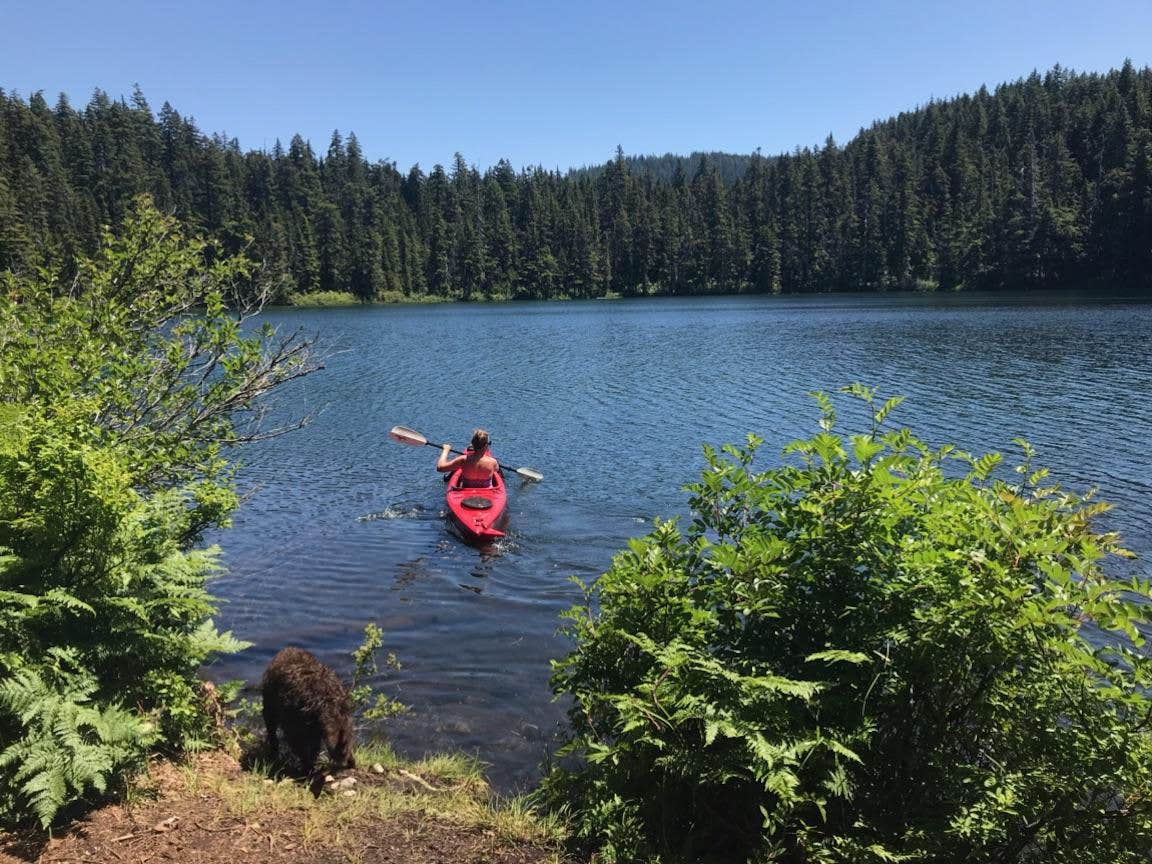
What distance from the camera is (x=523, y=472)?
17.2 metres

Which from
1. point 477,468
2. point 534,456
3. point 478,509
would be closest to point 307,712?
point 478,509

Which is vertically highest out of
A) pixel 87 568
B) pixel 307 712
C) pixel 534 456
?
pixel 87 568

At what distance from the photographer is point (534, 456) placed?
68.4 ft

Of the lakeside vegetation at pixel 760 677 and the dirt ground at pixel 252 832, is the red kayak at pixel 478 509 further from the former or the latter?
the dirt ground at pixel 252 832

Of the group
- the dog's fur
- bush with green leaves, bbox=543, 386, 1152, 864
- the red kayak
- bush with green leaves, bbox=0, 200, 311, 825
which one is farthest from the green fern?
the red kayak

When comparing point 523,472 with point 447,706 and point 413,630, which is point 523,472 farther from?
point 447,706

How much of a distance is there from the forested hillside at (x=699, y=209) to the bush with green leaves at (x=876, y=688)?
9536 cm

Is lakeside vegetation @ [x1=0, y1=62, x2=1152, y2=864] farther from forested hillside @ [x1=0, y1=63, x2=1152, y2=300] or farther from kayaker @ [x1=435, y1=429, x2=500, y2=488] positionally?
forested hillside @ [x1=0, y1=63, x2=1152, y2=300]

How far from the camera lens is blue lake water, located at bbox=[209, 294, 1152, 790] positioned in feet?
29.9

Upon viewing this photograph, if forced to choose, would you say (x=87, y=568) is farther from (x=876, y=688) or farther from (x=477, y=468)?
(x=477, y=468)

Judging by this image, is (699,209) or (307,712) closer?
(307,712)

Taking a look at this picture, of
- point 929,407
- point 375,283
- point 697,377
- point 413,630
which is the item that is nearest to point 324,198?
point 375,283

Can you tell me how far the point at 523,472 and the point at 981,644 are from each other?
45.5 feet

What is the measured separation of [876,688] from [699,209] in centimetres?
13565
